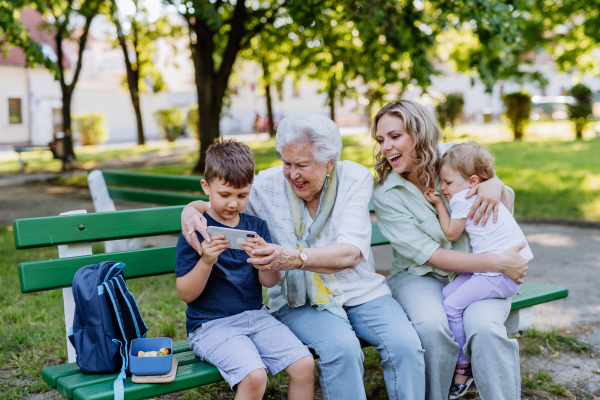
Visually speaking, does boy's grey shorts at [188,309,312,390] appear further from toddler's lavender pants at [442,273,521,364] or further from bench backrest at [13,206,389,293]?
toddler's lavender pants at [442,273,521,364]

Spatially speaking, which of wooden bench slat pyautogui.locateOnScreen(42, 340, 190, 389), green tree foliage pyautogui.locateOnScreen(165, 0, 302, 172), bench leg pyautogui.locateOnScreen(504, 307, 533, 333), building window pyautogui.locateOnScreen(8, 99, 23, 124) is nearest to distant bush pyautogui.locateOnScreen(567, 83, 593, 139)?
green tree foliage pyautogui.locateOnScreen(165, 0, 302, 172)

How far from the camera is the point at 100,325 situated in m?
2.23

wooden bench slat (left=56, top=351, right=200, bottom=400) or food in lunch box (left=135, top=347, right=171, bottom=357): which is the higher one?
food in lunch box (left=135, top=347, right=171, bottom=357)

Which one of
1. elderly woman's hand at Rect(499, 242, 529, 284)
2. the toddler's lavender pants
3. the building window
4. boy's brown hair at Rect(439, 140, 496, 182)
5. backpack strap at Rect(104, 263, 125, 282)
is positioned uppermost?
the building window

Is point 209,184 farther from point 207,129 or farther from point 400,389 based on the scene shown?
point 207,129

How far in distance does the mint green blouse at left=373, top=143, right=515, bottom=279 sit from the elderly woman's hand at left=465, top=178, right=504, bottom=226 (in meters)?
0.18

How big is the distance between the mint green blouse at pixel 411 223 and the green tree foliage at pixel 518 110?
1833 centimetres

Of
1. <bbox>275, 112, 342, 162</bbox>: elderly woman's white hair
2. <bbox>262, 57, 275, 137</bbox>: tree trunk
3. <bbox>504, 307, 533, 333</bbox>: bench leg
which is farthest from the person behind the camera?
<bbox>262, 57, 275, 137</bbox>: tree trunk

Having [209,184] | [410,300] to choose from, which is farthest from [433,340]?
[209,184]

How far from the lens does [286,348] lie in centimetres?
240

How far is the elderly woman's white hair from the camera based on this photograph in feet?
8.56

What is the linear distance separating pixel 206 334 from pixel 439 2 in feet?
18.3

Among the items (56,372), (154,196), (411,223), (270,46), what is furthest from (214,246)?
(270,46)

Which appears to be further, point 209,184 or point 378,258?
point 378,258
